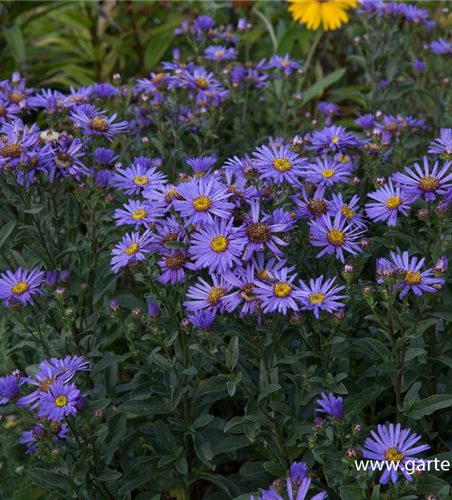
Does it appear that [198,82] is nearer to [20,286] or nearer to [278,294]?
[20,286]

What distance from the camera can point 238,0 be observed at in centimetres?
423

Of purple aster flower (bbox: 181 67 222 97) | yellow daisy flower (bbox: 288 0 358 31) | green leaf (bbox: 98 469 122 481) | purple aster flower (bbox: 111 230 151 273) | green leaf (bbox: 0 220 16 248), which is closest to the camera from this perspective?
purple aster flower (bbox: 111 230 151 273)

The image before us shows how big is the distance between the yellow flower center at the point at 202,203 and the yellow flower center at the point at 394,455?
804 millimetres

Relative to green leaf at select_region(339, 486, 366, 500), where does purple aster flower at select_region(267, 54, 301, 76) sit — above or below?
above

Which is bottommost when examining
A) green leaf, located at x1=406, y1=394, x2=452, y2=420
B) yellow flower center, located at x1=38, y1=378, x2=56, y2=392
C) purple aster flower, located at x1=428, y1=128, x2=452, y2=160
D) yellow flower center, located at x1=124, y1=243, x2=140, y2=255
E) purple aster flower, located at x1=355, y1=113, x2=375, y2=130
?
green leaf, located at x1=406, y1=394, x2=452, y2=420

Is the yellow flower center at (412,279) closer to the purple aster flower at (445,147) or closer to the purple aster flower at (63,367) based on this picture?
the purple aster flower at (445,147)

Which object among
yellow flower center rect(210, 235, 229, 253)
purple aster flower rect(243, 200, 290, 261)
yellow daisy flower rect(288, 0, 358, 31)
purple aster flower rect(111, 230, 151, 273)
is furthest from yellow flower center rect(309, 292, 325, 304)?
yellow daisy flower rect(288, 0, 358, 31)

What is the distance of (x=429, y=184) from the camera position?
202 cm

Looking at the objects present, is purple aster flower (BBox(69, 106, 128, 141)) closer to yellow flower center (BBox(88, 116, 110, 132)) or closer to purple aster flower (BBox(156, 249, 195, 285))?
yellow flower center (BBox(88, 116, 110, 132))

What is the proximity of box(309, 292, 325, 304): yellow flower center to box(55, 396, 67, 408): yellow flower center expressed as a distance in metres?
0.74

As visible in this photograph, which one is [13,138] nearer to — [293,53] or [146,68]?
[146,68]

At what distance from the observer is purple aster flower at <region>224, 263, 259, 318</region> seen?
1.77m

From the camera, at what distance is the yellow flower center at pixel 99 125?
7.70 ft

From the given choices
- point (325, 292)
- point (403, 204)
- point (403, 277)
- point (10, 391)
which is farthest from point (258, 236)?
point (10, 391)
